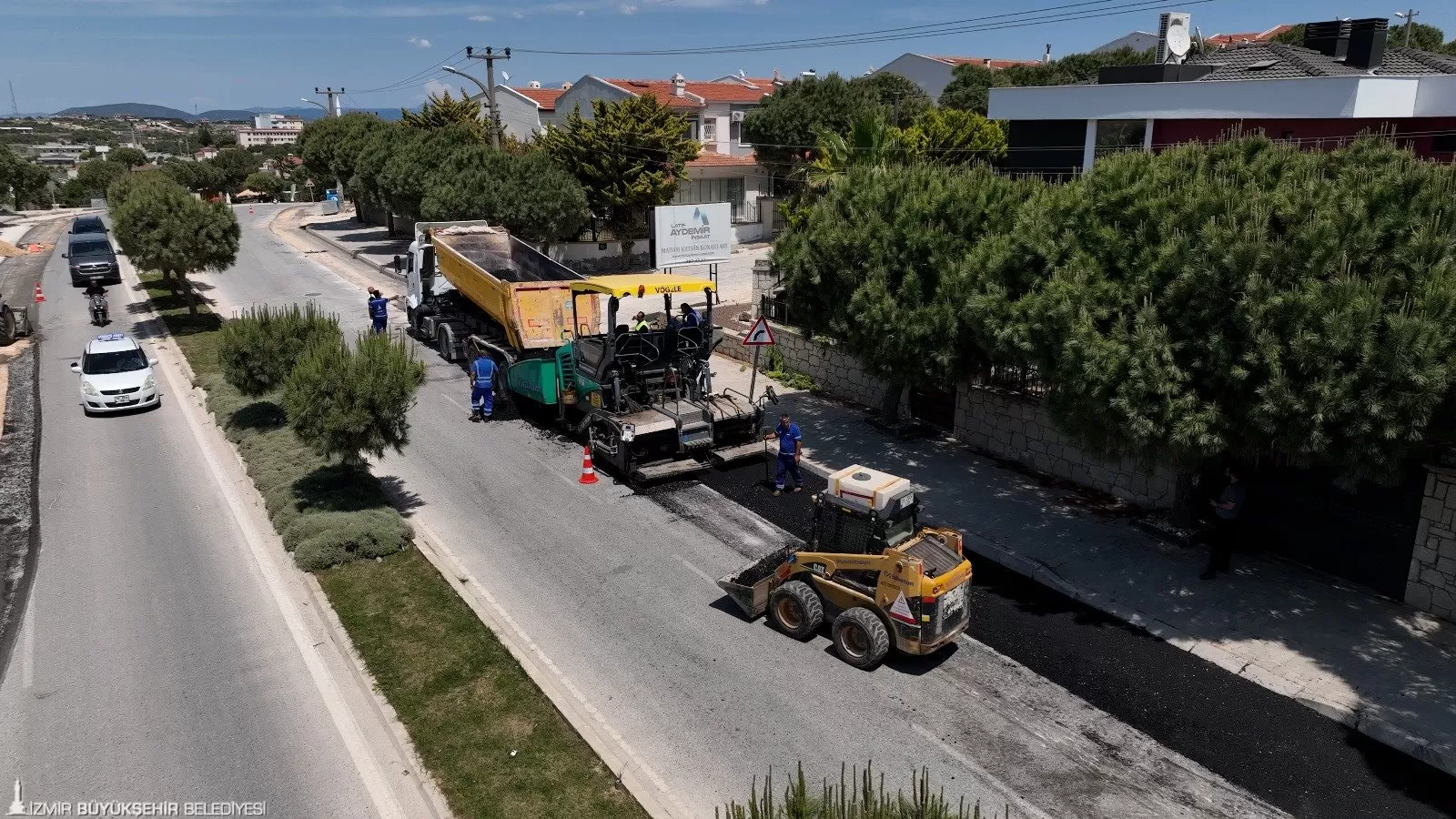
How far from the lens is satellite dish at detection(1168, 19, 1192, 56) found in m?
25.1

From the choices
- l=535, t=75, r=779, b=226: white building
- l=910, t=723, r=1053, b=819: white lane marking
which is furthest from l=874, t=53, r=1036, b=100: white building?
l=910, t=723, r=1053, b=819: white lane marking

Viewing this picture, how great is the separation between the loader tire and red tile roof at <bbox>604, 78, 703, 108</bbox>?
134 feet

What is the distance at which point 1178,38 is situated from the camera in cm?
2528

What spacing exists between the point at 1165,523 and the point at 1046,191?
525cm

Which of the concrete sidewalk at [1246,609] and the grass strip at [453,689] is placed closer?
the grass strip at [453,689]

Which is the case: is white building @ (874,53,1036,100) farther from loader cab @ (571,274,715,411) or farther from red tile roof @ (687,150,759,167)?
loader cab @ (571,274,715,411)

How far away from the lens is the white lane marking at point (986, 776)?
806 centimetres

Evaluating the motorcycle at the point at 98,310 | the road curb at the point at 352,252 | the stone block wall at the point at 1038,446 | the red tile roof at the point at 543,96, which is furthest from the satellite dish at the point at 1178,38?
the red tile roof at the point at 543,96

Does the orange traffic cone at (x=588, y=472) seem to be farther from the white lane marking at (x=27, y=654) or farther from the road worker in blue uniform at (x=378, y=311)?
the road worker in blue uniform at (x=378, y=311)

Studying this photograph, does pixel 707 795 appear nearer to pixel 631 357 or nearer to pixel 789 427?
pixel 789 427

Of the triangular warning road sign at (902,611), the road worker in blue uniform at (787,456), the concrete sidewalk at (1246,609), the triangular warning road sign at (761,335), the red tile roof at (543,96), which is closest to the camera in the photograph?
the concrete sidewalk at (1246,609)

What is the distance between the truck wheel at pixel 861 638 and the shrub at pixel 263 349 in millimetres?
10734

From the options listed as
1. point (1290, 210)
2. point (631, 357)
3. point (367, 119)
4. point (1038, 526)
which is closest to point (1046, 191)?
point (1290, 210)

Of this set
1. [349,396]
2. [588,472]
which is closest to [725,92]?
[588,472]
